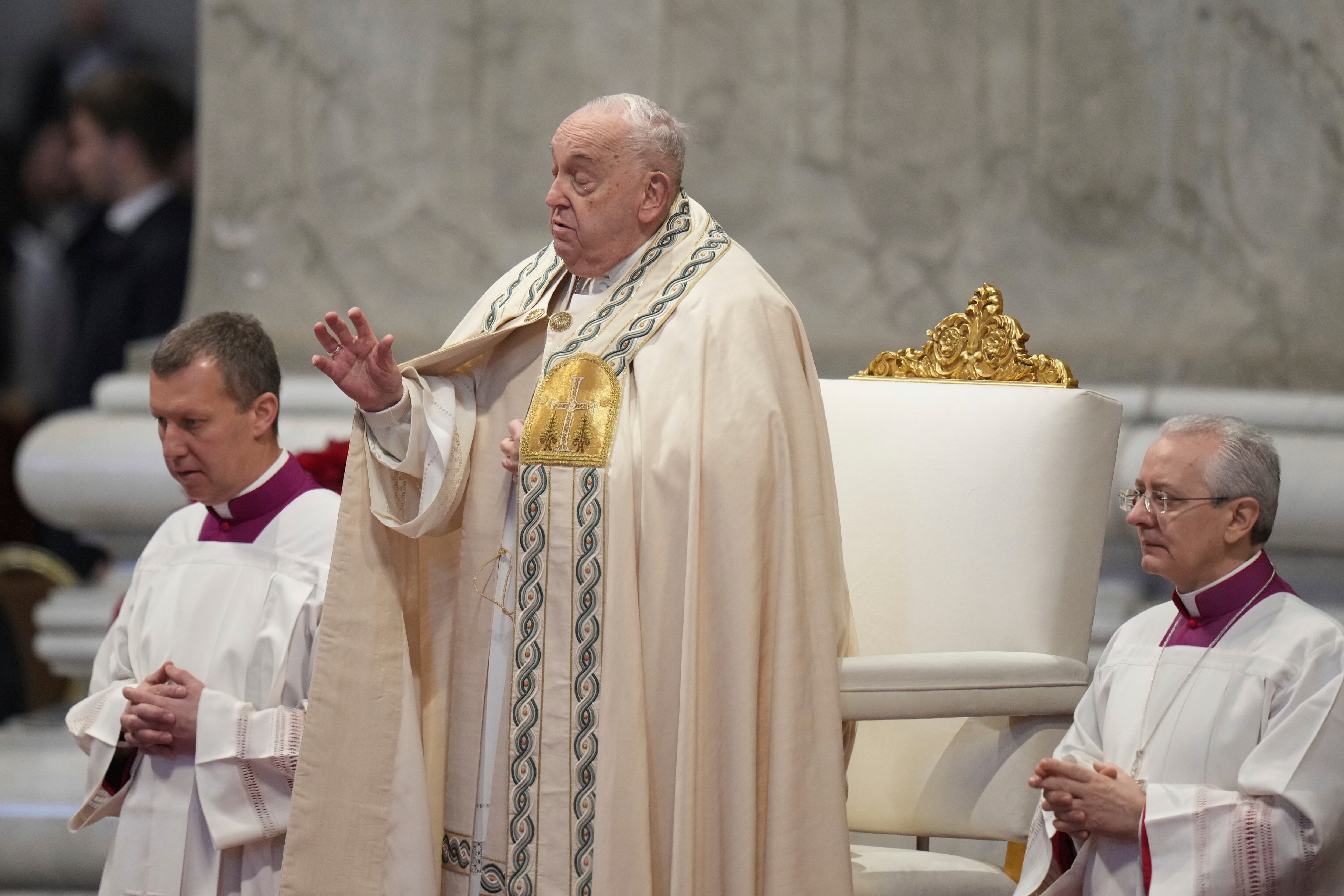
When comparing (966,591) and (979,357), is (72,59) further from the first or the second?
(966,591)

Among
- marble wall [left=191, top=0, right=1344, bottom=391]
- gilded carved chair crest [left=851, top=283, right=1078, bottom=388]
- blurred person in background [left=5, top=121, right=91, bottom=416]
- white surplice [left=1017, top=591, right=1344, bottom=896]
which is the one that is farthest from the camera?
blurred person in background [left=5, top=121, right=91, bottom=416]

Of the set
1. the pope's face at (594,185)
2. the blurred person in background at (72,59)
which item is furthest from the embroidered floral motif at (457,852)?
the blurred person in background at (72,59)

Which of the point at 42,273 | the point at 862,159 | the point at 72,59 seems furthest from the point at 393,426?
the point at 72,59

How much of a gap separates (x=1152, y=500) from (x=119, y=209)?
496 centimetres

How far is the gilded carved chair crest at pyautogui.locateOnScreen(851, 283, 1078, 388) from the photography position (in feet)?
10.6

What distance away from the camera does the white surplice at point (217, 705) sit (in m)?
2.86

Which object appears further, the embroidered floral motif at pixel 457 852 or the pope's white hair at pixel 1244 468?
the embroidered floral motif at pixel 457 852

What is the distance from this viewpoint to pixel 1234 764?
2623mm

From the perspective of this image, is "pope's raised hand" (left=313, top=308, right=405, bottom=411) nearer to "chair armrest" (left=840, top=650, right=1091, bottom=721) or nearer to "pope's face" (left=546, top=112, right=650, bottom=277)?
"pope's face" (left=546, top=112, right=650, bottom=277)

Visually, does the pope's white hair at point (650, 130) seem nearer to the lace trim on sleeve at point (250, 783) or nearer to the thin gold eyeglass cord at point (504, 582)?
the thin gold eyeglass cord at point (504, 582)

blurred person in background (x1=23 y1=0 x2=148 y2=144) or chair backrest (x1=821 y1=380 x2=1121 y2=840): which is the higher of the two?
blurred person in background (x1=23 y1=0 x2=148 y2=144)

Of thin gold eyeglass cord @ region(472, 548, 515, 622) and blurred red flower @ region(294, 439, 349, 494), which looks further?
Answer: blurred red flower @ region(294, 439, 349, 494)

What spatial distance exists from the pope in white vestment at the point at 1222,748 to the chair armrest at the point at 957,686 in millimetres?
70

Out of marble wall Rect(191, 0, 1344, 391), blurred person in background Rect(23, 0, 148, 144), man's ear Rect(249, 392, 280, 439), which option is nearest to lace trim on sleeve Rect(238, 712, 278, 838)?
man's ear Rect(249, 392, 280, 439)
